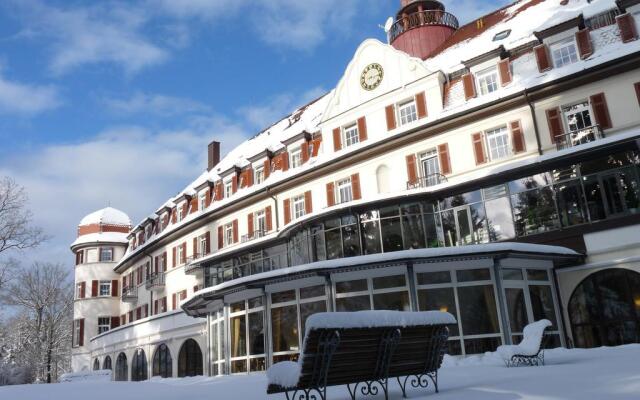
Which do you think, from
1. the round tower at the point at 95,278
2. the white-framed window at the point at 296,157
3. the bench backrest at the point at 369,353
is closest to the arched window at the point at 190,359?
the white-framed window at the point at 296,157

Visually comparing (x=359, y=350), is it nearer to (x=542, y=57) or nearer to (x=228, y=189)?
(x=542, y=57)

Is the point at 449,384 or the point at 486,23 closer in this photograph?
the point at 449,384

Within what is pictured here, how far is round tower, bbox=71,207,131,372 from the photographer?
4556cm

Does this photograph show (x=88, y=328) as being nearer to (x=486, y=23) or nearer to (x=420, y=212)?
(x=420, y=212)

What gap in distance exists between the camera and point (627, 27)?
2000cm

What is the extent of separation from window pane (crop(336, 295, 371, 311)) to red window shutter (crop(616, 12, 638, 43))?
42.3ft

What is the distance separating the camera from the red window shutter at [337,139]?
26944mm

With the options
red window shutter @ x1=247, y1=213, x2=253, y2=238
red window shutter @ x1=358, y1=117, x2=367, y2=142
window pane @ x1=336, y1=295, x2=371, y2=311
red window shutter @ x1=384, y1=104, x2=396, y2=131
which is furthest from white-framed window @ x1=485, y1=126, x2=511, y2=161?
red window shutter @ x1=247, y1=213, x2=253, y2=238

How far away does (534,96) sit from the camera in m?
21.0

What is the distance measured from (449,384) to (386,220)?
11380mm

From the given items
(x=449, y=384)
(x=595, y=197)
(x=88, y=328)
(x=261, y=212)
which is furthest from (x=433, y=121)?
(x=88, y=328)

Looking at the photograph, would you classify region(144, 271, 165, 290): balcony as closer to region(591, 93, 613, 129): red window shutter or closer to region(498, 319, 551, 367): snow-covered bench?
region(591, 93, 613, 129): red window shutter

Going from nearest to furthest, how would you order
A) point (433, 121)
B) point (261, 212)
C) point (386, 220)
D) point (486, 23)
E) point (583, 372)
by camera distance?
point (583, 372) < point (386, 220) < point (433, 121) < point (486, 23) < point (261, 212)

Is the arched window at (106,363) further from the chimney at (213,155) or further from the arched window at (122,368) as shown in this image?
the chimney at (213,155)
